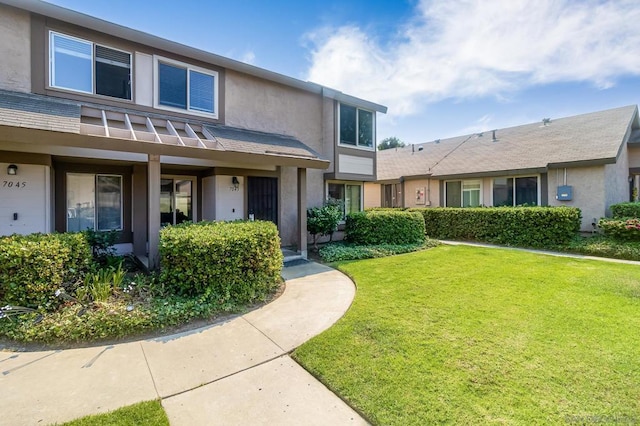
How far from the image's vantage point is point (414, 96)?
1852 centimetres

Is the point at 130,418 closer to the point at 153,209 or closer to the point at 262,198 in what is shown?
the point at 153,209

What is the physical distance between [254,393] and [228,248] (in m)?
2.99

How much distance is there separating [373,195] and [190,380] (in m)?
20.0

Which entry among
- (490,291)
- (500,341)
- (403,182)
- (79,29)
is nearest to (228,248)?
(500,341)

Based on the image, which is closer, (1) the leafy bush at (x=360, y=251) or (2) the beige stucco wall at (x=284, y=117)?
(1) the leafy bush at (x=360, y=251)

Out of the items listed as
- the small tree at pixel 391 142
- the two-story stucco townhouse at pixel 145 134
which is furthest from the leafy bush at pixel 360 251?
the small tree at pixel 391 142

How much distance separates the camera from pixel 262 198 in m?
11.0

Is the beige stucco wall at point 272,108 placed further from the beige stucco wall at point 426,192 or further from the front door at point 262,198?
the beige stucco wall at point 426,192

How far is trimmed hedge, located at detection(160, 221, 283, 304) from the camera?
5.61 metres

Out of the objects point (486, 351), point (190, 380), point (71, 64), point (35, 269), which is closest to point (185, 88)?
point (71, 64)

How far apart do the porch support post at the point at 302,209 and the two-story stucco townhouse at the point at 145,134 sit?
0.11 feet

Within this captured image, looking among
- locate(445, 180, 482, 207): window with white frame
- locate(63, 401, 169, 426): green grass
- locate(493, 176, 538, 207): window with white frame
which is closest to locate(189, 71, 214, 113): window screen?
locate(63, 401, 169, 426): green grass

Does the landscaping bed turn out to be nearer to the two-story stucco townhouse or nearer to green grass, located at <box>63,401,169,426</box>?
the two-story stucco townhouse

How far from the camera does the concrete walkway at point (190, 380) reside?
293cm
